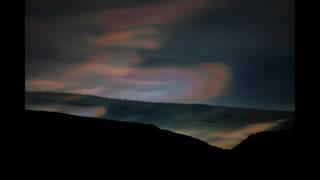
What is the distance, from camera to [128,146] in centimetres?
1020

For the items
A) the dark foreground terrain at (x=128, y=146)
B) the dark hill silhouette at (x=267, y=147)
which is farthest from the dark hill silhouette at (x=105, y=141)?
the dark hill silhouette at (x=267, y=147)

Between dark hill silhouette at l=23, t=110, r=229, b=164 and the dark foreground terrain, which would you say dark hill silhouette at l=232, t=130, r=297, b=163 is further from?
dark hill silhouette at l=23, t=110, r=229, b=164

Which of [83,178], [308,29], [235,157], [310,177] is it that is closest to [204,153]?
[235,157]

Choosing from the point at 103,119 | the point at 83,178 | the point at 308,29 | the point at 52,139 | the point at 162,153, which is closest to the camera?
the point at 308,29

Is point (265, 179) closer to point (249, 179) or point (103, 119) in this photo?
point (249, 179)

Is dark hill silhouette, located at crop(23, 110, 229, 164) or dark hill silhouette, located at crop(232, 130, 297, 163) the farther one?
dark hill silhouette, located at crop(232, 130, 297, 163)

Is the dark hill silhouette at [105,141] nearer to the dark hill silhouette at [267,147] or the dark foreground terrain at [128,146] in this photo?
the dark foreground terrain at [128,146]

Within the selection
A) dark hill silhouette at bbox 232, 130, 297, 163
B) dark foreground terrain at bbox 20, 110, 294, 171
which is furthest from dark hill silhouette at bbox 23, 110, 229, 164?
dark hill silhouette at bbox 232, 130, 297, 163

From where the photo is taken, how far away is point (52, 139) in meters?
9.09

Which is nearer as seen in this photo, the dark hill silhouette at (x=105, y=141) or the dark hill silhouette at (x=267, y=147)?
the dark hill silhouette at (x=105, y=141)

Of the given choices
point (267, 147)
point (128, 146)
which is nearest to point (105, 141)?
point (128, 146)

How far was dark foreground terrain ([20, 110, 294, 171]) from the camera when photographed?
877 centimetres

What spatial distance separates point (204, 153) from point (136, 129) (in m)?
2.13

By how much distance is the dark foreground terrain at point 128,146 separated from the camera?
8.77m
